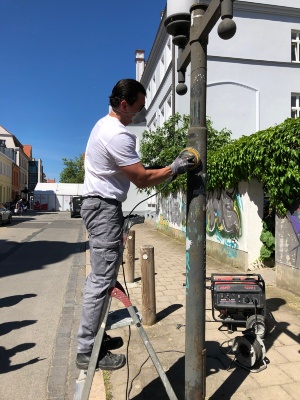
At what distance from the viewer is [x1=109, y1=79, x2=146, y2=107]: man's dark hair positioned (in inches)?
90.1

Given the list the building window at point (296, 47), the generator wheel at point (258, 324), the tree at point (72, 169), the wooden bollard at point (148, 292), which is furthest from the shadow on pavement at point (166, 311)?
the tree at point (72, 169)

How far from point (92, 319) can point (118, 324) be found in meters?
0.17

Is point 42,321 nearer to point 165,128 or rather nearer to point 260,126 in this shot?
point 165,128

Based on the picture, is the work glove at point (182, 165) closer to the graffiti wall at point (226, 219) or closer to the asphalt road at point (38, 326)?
the asphalt road at point (38, 326)

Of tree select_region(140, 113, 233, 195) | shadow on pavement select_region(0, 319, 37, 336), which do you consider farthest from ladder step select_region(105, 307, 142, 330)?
tree select_region(140, 113, 233, 195)

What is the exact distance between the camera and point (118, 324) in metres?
2.21

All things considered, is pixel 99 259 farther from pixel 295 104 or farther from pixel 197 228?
pixel 295 104

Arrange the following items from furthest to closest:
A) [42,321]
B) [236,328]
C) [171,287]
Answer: [171,287], [42,321], [236,328]

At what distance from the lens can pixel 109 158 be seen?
2.24m

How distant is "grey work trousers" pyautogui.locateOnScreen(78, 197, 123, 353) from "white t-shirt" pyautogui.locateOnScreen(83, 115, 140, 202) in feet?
0.27

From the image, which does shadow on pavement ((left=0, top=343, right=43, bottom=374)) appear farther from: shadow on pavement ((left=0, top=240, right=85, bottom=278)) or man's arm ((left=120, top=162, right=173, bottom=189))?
shadow on pavement ((left=0, top=240, right=85, bottom=278))

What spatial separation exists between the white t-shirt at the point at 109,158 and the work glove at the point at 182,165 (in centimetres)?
23

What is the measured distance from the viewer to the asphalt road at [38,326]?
3143 mm

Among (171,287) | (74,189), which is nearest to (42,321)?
(171,287)
